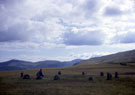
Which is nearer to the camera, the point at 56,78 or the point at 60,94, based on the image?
the point at 60,94

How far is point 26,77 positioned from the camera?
1601 inches

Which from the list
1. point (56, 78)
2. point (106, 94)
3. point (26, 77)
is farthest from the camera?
point (26, 77)

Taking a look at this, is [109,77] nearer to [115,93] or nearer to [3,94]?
[115,93]

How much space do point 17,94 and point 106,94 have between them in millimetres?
11684

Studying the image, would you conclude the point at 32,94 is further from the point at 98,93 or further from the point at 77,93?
the point at 98,93

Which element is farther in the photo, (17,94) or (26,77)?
(26,77)

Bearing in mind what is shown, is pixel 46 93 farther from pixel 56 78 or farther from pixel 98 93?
pixel 56 78

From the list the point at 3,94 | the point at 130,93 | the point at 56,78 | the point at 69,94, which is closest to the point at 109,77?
the point at 56,78

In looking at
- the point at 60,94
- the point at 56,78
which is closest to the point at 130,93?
the point at 60,94

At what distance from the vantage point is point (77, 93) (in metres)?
21.8

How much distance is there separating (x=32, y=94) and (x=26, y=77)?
20222mm

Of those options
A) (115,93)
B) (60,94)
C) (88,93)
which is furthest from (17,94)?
(115,93)

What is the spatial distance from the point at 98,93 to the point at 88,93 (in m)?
1.33

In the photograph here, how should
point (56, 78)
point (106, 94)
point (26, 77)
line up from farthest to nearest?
point (26, 77) → point (56, 78) → point (106, 94)
